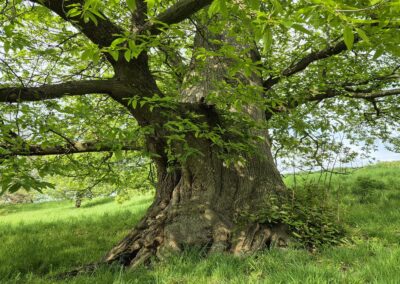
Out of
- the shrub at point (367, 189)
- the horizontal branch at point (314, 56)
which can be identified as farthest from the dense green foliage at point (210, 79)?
the shrub at point (367, 189)

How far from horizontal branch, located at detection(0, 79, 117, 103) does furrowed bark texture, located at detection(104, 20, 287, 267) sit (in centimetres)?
132

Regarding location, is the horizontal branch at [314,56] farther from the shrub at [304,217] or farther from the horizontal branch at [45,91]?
the horizontal branch at [45,91]

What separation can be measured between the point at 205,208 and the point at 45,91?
9.81 feet

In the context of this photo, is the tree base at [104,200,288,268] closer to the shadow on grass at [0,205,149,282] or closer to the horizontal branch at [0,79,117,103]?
the shadow on grass at [0,205,149,282]

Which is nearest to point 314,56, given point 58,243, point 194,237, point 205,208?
point 205,208

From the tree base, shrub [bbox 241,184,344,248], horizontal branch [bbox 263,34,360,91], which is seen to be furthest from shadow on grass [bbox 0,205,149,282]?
horizontal branch [bbox 263,34,360,91]

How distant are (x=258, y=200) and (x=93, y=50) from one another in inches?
147

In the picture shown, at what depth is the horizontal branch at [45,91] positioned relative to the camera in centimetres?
452

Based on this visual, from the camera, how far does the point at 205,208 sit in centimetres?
549

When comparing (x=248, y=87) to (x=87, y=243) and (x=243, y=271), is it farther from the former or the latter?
(x=87, y=243)

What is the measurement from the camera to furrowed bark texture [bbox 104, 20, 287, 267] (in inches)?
203

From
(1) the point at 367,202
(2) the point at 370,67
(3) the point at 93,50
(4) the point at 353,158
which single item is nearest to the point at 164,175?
(3) the point at 93,50

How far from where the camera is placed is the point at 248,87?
4.26 metres

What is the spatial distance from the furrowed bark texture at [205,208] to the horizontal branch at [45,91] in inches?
52.1
